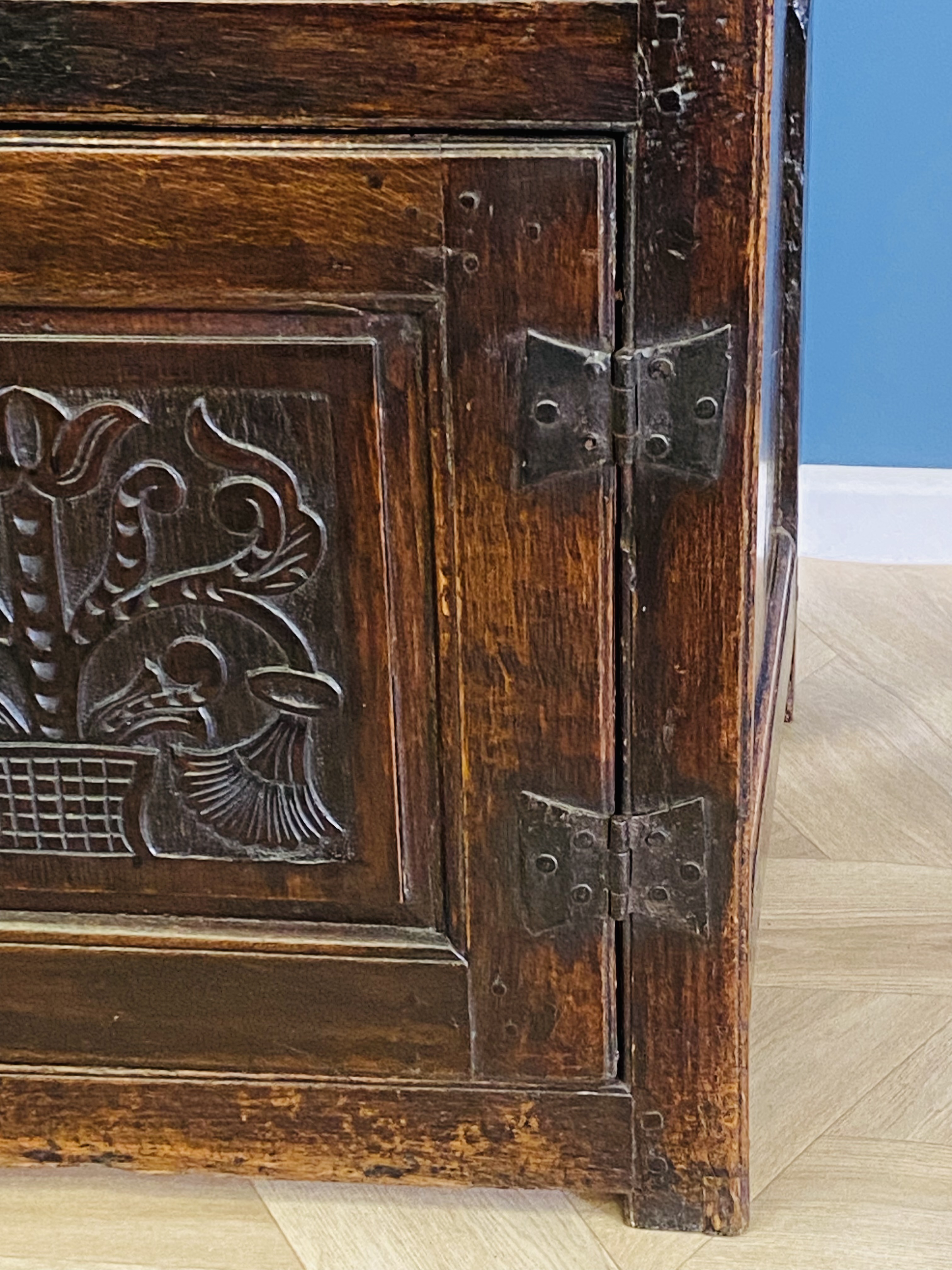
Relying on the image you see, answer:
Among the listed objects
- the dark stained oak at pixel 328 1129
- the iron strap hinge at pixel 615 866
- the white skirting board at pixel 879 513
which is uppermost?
the iron strap hinge at pixel 615 866

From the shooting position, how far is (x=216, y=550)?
0.82m

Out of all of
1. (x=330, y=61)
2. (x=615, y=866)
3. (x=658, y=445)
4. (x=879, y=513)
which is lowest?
(x=879, y=513)

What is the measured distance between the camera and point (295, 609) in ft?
2.73

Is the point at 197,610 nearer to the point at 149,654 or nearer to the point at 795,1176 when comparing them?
the point at 149,654

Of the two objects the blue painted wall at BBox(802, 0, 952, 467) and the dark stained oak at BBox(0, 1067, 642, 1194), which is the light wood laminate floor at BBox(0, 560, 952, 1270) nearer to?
the dark stained oak at BBox(0, 1067, 642, 1194)

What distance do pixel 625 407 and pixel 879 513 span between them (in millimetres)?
1046

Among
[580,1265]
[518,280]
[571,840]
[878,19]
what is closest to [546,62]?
[518,280]

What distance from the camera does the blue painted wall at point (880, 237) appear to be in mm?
1536

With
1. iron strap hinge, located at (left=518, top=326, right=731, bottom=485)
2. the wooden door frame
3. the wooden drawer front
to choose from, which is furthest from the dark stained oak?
the wooden drawer front

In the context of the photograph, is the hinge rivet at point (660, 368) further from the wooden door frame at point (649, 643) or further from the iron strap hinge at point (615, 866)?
the iron strap hinge at point (615, 866)

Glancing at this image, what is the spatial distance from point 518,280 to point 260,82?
15 cm

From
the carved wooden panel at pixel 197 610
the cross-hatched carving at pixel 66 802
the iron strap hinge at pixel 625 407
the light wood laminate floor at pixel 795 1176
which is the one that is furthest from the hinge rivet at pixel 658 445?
the light wood laminate floor at pixel 795 1176

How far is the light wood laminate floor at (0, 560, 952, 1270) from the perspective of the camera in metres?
0.95

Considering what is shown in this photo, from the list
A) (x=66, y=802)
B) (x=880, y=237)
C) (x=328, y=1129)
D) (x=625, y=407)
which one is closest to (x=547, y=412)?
(x=625, y=407)
